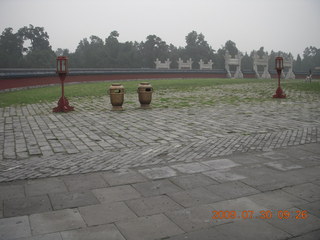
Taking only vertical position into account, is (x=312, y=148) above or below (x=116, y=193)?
above

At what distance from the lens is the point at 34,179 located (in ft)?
14.3

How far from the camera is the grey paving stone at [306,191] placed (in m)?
3.70

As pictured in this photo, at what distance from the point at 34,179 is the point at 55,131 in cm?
335

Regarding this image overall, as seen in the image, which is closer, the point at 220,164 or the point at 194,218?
the point at 194,218

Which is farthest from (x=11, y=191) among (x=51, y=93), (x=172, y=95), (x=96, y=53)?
(x=96, y=53)

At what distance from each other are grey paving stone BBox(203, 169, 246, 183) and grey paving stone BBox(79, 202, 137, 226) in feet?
4.80

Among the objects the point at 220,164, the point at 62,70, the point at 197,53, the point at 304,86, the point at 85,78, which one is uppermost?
the point at 197,53

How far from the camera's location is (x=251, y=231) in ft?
9.66

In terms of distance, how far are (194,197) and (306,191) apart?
4.57ft

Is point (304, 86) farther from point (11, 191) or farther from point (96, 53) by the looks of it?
point (96, 53)

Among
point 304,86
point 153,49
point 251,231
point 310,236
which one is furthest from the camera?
point 153,49

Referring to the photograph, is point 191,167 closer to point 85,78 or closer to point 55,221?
point 55,221

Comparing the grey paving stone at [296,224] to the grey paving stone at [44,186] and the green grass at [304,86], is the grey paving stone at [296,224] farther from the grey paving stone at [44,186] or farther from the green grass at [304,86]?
the green grass at [304,86]

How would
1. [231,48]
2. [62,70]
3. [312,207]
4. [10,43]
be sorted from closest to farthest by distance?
[312,207] < [62,70] < [10,43] < [231,48]
